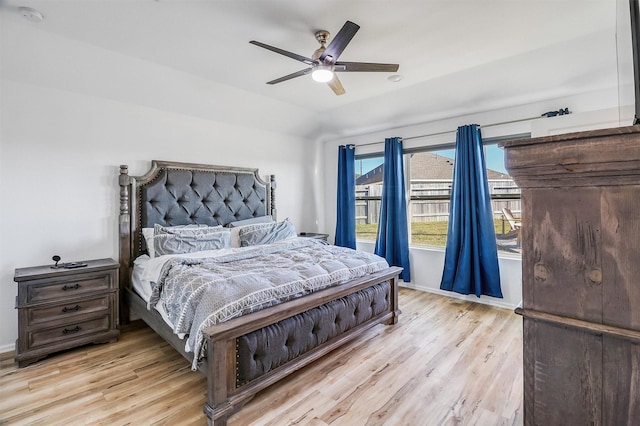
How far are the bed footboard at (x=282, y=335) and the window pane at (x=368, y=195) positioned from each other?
224 cm

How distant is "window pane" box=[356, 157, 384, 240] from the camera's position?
507cm

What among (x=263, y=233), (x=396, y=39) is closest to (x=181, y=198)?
(x=263, y=233)

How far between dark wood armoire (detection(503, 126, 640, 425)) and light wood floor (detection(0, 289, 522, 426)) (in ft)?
5.02

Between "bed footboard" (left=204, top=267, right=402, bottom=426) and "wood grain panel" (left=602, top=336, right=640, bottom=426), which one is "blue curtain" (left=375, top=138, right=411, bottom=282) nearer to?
"bed footboard" (left=204, top=267, right=402, bottom=426)

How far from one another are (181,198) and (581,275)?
3.77m

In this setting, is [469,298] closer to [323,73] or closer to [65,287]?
[323,73]

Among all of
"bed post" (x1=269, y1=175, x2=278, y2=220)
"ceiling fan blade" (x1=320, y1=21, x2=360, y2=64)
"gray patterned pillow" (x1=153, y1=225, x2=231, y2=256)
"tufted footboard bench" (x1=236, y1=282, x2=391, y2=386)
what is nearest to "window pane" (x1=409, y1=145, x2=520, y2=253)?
"tufted footboard bench" (x1=236, y1=282, x2=391, y2=386)

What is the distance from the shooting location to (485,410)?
6.22 feet

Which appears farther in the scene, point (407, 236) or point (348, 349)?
point (407, 236)

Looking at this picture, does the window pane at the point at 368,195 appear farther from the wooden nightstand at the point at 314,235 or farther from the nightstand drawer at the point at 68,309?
the nightstand drawer at the point at 68,309

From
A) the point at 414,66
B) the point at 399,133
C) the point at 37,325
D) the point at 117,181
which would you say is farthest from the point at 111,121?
the point at 399,133

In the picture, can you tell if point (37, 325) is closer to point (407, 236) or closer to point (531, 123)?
point (407, 236)

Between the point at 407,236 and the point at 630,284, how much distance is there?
13.2ft

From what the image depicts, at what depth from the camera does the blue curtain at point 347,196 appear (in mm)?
5062
